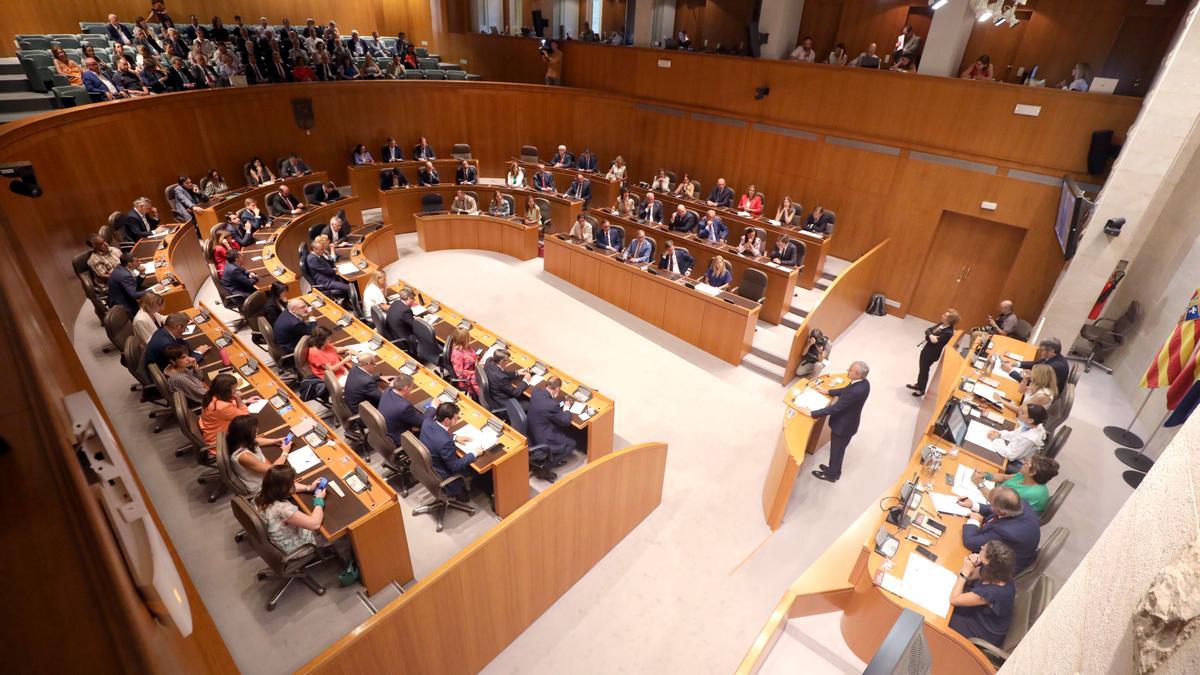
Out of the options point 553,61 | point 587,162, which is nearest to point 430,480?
point 587,162

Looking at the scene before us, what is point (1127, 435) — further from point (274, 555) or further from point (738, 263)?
point (274, 555)

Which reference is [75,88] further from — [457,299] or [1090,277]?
[1090,277]

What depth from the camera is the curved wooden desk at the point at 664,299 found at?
8.70 metres

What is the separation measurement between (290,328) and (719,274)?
249 inches

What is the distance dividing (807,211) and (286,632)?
37.2 feet

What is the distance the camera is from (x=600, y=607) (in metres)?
5.15

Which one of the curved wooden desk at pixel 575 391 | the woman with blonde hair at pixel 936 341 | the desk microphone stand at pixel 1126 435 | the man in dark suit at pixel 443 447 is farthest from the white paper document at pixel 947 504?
the man in dark suit at pixel 443 447

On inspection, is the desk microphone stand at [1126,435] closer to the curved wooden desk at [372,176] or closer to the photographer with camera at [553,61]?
the curved wooden desk at [372,176]

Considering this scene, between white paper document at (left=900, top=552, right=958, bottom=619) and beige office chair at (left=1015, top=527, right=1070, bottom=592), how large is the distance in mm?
524

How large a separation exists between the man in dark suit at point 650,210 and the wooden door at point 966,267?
5.22 metres

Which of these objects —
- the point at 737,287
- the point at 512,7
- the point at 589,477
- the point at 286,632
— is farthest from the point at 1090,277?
the point at 512,7

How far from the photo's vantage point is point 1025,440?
17.3ft

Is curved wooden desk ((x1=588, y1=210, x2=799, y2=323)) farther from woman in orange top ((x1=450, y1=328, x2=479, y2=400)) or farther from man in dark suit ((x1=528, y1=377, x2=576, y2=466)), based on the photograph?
woman in orange top ((x1=450, y1=328, x2=479, y2=400))

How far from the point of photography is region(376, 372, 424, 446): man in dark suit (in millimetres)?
5418
